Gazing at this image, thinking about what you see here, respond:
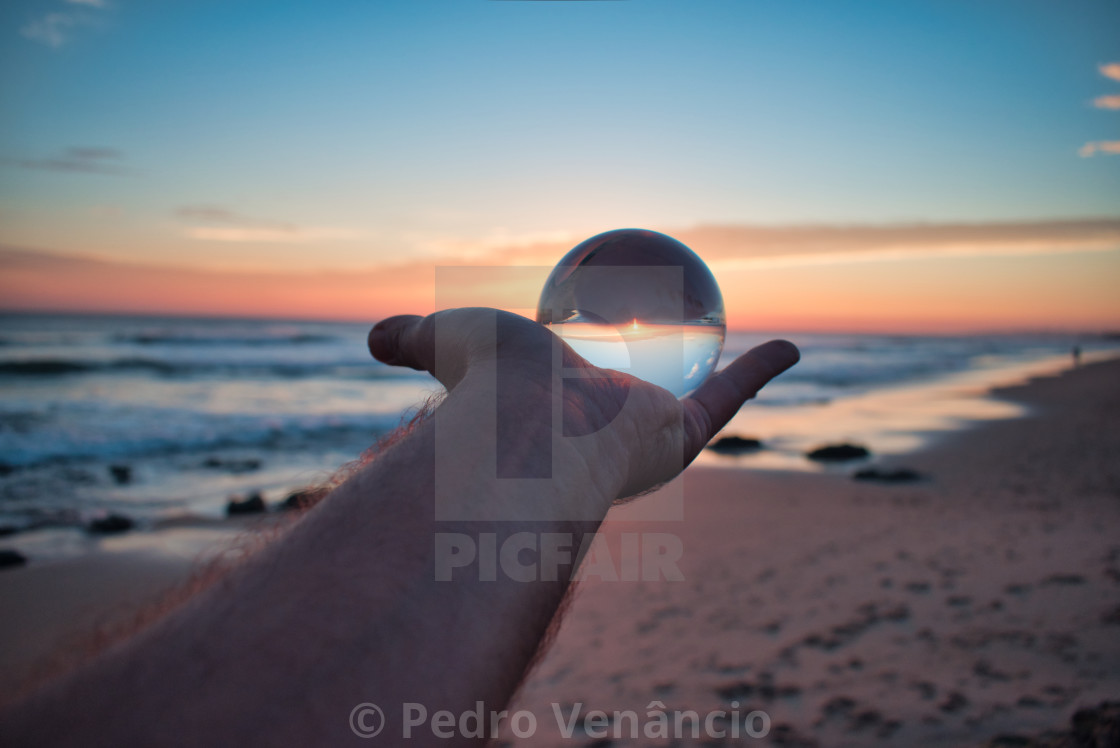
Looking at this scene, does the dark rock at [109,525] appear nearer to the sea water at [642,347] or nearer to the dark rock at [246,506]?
the dark rock at [246,506]

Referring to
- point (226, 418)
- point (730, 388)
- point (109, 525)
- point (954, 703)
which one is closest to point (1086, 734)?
point (954, 703)

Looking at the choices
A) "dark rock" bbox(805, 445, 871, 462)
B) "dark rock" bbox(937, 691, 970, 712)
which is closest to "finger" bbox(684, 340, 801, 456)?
"dark rock" bbox(937, 691, 970, 712)

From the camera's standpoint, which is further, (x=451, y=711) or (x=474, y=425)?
(x=474, y=425)

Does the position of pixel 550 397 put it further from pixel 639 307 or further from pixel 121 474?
pixel 121 474

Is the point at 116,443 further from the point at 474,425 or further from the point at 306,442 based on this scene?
the point at 474,425

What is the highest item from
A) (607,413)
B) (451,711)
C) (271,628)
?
(607,413)

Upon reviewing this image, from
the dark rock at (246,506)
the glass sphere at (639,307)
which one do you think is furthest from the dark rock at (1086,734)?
the dark rock at (246,506)

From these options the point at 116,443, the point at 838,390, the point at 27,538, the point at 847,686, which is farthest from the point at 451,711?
the point at 838,390

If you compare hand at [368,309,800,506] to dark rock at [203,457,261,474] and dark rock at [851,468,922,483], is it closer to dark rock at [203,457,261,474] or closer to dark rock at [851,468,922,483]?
dark rock at [851,468,922,483]
